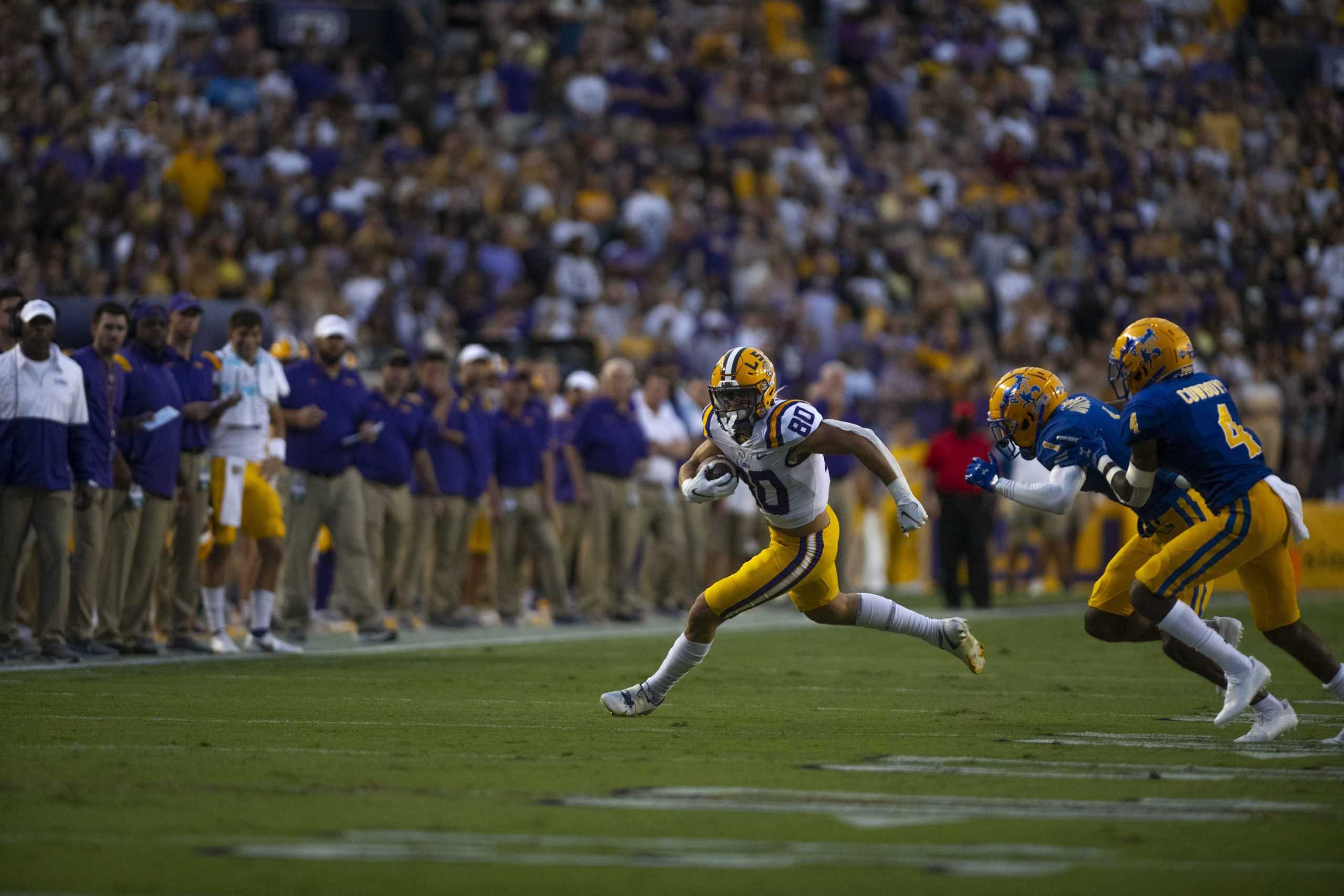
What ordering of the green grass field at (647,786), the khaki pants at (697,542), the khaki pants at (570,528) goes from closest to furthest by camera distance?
the green grass field at (647,786), the khaki pants at (570,528), the khaki pants at (697,542)

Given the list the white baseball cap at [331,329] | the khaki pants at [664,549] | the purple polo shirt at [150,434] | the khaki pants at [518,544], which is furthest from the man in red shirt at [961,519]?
the purple polo shirt at [150,434]

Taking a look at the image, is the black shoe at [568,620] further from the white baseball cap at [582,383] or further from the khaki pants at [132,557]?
the khaki pants at [132,557]

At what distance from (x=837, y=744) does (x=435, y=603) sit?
873 cm

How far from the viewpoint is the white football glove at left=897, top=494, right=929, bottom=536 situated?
8391 mm

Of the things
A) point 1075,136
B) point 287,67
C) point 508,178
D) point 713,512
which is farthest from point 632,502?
point 1075,136

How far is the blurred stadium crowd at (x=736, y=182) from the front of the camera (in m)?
20.2

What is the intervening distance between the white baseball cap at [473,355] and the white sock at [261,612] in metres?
4.04

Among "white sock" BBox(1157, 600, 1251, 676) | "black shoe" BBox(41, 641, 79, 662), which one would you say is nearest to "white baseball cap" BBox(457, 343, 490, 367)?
"black shoe" BBox(41, 641, 79, 662)

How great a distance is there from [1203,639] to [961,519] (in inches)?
429

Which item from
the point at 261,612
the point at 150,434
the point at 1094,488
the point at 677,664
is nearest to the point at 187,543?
the point at 261,612

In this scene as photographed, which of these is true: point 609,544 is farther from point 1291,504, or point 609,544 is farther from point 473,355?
point 1291,504

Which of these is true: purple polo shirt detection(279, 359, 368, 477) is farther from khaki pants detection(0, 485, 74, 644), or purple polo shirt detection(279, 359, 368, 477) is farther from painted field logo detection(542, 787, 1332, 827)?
painted field logo detection(542, 787, 1332, 827)

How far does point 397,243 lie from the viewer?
69.1 ft

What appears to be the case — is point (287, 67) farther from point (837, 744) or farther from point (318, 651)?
point (837, 744)
